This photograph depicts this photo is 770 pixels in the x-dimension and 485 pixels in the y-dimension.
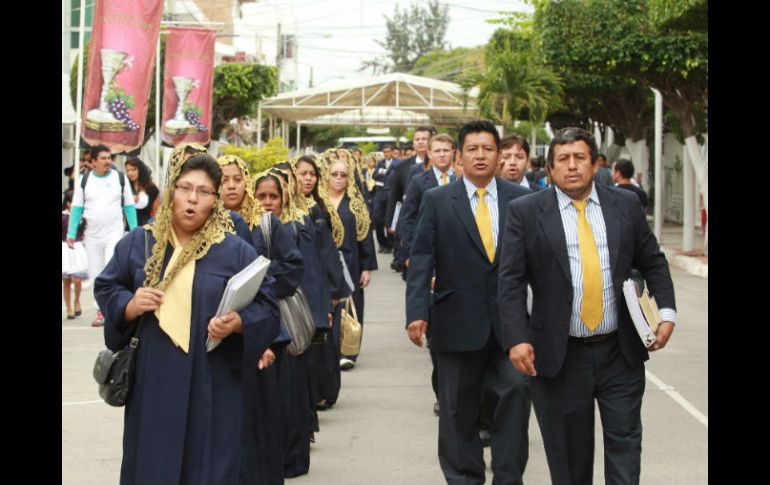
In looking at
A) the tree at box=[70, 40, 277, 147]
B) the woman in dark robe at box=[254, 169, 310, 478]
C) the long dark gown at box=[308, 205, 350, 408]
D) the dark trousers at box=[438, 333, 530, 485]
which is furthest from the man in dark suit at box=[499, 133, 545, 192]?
the tree at box=[70, 40, 277, 147]

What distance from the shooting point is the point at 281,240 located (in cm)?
675

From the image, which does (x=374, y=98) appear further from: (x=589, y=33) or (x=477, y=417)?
(x=477, y=417)

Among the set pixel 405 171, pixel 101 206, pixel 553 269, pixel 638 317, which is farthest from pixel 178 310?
pixel 405 171

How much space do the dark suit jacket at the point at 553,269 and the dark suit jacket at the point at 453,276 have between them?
0.87 metres

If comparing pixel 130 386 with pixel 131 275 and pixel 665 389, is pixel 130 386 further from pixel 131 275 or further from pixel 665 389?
pixel 665 389

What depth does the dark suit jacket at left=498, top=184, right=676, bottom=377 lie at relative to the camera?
5.58 metres

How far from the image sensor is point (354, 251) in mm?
10578

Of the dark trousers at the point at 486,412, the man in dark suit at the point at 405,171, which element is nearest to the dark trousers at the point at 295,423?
the dark trousers at the point at 486,412

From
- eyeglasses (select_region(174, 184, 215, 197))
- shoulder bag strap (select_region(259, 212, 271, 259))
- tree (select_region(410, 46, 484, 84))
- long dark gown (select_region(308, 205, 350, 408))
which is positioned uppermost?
tree (select_region(410, 46, 484, 84))

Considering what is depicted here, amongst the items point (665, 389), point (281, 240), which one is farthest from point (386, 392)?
point (281, 240)

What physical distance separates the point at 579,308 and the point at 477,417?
1352 mm

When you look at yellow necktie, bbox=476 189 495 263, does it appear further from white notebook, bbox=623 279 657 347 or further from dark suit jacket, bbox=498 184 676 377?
white notebook, bbox=623 279 657 347

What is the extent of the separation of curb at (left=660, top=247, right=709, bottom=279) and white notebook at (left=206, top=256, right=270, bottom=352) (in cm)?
1635

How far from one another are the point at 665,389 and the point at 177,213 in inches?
244
